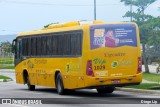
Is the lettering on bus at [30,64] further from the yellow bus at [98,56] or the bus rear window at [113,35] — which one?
the bus rear window at [113,35]

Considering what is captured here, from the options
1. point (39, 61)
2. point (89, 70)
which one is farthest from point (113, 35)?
point (39, 61)

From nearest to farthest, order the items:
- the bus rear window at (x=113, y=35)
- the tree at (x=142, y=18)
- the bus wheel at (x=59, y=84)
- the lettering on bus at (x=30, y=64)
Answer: the bus rear window at (x=113, y=35)
the bus wheel at (x=59, y=84)
the lettering on bus at (x=30, y=64)
the tree at (x=142, y=18)

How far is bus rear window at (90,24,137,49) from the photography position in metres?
24.1

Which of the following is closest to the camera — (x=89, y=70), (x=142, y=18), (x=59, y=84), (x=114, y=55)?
(x=89, y=70)

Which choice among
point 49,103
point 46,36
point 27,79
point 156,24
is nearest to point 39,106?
point 49,103

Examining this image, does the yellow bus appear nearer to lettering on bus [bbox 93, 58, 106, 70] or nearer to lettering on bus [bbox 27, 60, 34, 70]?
lettering on bus [bbox 93, 58, 106, 70]

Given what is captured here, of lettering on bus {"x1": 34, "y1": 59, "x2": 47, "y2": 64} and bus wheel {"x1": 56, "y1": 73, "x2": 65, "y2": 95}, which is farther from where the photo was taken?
lettering on bus {"x1": 34, "y1": 59, "x2": 47, "y2": 64}

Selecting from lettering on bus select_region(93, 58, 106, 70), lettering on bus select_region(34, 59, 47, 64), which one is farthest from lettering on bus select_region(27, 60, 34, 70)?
lettering on bus select_region(93, 58, 106, 70)

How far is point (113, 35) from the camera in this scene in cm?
2431

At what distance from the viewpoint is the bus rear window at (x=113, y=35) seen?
79.0ft

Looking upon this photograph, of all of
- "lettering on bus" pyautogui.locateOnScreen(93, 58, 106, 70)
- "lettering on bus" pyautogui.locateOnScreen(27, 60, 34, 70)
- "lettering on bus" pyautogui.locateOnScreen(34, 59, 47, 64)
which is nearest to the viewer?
"lettering on bus" pyautogui.locateOnScreen(93, 58, 106, 70)

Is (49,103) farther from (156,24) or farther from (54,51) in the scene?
(156,24)

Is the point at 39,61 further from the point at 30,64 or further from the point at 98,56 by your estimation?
the point at 98,56

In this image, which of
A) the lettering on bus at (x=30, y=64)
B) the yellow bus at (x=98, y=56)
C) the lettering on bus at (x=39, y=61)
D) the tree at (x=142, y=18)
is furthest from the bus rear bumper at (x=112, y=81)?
the tree at (x=142, y=18)
